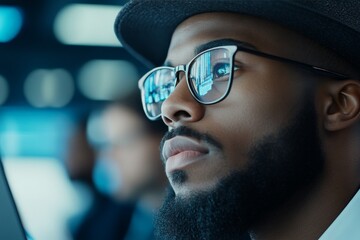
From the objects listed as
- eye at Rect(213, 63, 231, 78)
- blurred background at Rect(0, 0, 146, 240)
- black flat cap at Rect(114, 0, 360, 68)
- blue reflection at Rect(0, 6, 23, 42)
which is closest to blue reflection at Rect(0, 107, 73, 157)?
blurred background at Rect(0, 0, 146, 240)

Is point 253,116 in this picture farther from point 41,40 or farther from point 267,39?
point 41,40

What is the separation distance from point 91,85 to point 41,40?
0.31 m

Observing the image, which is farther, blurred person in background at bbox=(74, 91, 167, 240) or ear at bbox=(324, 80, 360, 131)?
blurred person in background at bbox=(74, 91, 167, 240)

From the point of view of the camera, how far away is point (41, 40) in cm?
376

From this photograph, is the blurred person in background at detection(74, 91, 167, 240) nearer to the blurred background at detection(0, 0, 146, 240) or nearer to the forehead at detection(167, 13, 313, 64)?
the forehead at detection(167, 13, 313, 64)

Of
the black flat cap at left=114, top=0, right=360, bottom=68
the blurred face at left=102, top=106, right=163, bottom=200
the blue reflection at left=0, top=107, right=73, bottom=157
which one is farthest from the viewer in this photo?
the blue reflection at left=0, top=107, right=73, bottom=157

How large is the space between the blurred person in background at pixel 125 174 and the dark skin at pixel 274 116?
2.43ft

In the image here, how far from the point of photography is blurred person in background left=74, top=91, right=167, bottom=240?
2385 mm

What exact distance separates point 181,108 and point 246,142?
14 centimetres

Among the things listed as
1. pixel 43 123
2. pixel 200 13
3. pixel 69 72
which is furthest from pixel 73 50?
pixel 200 13

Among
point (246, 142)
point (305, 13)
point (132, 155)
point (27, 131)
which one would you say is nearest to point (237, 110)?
point (246, 142)

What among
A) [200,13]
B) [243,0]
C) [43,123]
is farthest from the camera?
[43,123]

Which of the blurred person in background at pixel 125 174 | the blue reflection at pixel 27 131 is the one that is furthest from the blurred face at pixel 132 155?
the blue reflection at pixel 27 131

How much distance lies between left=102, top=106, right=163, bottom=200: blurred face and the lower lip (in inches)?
27.7
